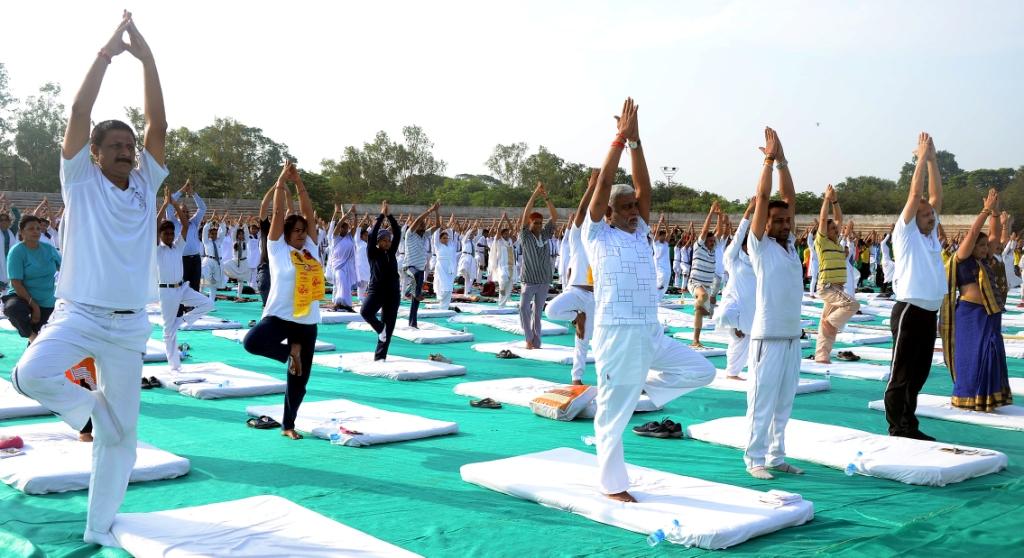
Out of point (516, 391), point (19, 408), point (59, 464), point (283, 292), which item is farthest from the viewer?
point (516, 391)

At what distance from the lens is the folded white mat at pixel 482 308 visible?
17766 millimetres

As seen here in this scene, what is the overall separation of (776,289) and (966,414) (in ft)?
10.6

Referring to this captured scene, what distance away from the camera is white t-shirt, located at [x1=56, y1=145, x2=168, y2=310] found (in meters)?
3.99

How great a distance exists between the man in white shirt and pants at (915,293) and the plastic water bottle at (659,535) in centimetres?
338

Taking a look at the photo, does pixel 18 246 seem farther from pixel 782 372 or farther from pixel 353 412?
pixel 782 372

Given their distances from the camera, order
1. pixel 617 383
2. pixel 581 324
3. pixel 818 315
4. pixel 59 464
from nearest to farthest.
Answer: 1. pixel 617 383
2. pixel 59 464
3. pixel 581 324
4. pixel 818 315

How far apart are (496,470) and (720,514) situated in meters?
1.53

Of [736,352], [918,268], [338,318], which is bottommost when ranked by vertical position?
[338,318]

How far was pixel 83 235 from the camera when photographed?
4.02 m

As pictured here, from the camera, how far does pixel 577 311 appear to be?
29.3ft

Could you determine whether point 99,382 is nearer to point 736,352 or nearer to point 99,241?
point 99,241

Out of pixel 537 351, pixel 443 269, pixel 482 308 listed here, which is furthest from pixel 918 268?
pixel 443 269

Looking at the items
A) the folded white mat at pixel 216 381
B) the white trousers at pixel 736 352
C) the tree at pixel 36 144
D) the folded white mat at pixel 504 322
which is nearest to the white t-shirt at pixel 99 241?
the folded white mat at pixel 216 381

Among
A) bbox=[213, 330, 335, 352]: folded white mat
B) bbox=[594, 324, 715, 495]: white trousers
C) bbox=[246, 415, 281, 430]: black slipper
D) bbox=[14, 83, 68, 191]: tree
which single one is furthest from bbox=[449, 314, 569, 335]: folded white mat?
bbox=[14, 83, 68, 191]: tree
